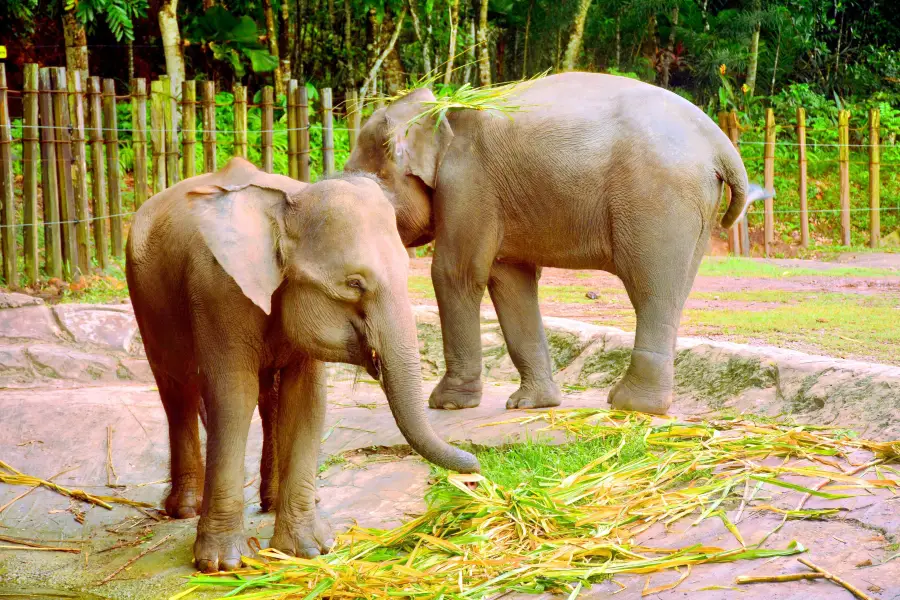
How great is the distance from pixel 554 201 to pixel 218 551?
265cm

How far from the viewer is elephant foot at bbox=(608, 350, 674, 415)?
5.66 meters

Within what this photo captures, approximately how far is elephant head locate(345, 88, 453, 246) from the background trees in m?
10.2

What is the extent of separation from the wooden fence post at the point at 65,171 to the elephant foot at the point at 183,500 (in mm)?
5478

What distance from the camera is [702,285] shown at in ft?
39.8

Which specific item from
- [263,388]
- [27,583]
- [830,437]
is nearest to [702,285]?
[830,437]

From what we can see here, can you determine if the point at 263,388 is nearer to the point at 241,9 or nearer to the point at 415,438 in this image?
the point at 415,438

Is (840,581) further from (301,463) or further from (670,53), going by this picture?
(670,53)

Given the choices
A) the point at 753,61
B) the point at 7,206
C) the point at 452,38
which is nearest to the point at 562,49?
the point at 753,61

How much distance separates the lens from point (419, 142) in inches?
233

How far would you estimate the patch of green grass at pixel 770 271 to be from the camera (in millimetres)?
12602

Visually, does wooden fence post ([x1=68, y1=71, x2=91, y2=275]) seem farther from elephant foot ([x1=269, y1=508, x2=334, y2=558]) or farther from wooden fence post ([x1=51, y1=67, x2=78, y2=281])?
elephant foot ([x1=269, y1=508, x2=334, y2=558])

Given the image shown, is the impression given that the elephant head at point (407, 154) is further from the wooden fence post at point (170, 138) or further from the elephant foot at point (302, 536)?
the wooden fence post at point (170, 138)

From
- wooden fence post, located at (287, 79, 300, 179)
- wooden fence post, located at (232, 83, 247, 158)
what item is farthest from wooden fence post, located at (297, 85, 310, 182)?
wooden fence post, located at (232, 83, 247, 158)

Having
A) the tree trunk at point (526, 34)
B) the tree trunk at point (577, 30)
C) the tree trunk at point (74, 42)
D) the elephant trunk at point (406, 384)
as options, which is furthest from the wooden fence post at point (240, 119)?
the tree trunk at point (526, 34)
